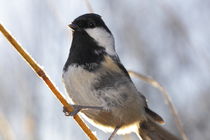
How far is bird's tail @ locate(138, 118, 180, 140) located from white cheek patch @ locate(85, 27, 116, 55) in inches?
18.1

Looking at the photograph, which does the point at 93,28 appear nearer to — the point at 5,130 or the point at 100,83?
the point at 100,83

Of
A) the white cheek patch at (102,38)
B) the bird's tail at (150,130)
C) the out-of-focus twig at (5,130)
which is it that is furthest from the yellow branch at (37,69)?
the bird's tail at (150,130)

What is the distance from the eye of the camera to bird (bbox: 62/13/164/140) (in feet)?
7.98

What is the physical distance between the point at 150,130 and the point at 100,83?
1.65ft

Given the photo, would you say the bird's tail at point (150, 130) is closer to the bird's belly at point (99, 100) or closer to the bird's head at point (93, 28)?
the bird's belly at point (99, 100)

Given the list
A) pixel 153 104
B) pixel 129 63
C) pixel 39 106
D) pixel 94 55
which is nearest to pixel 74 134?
pixel 39 106

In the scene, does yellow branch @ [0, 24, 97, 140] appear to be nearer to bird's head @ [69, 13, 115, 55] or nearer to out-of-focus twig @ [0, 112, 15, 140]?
out-of-focus twig @ [0, 112, 15, 140]

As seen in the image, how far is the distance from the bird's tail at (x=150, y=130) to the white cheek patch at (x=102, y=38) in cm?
46

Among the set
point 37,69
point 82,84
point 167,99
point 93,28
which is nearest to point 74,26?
point 93,28

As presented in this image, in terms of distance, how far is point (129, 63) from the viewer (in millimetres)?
3676

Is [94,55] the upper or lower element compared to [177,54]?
upper

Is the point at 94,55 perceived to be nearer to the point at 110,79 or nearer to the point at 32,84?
the point at 110,79

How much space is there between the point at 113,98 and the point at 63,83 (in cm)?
29

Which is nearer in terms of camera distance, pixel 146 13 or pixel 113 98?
pixel 113 98
